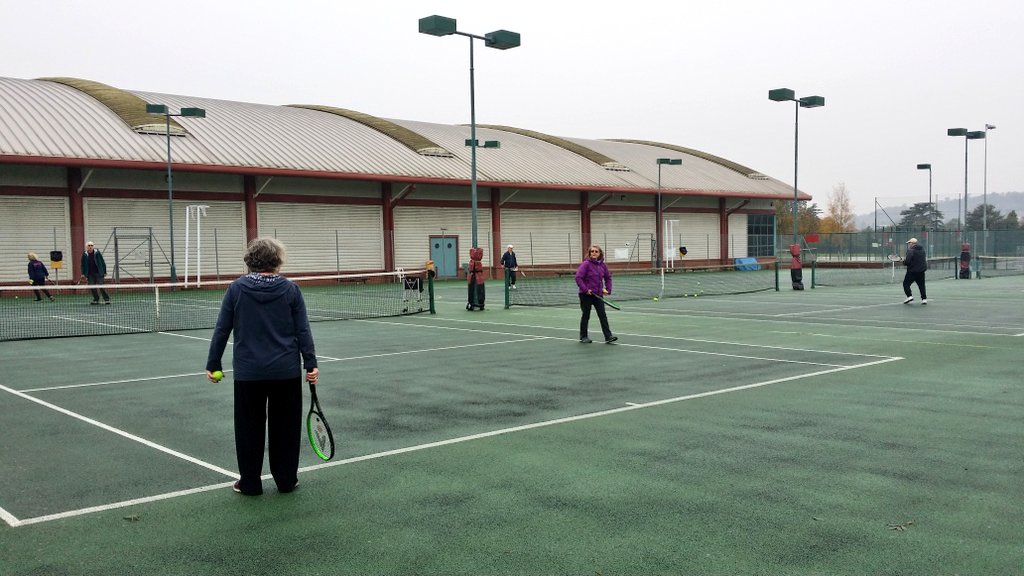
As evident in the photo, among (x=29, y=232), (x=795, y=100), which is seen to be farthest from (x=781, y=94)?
(x=29, y=232)

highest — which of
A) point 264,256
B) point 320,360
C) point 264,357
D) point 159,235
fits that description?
point 159,235

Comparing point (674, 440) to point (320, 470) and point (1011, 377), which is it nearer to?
point (320, 470)

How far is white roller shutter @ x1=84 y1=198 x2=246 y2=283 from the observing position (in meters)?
32.6

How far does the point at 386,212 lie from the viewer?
40.0m

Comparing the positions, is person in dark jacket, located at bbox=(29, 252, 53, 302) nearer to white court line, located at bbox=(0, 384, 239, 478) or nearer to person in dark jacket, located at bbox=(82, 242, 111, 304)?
person in dark jacket, located at bbox=(82, 242, 111, 304)

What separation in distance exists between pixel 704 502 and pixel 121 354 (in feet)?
36.6

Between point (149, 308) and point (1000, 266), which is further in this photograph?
point (1000, 266)

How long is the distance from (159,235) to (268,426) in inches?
1197

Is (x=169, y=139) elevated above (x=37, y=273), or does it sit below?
above

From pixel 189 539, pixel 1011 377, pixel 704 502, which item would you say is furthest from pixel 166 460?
pixel 1011 377

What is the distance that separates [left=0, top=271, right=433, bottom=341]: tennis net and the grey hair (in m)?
8.62

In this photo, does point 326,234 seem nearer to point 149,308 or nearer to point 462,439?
point 149,308

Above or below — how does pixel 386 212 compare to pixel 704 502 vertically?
above

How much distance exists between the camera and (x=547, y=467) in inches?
260
